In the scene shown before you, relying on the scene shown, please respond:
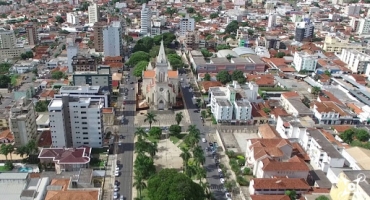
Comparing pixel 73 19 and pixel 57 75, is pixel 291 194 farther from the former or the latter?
pixel 73 19

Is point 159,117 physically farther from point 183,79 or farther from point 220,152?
point 183,79

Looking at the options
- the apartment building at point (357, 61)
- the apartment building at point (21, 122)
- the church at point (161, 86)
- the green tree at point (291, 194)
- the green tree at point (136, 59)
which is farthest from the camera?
the green tree at point (136, 59)

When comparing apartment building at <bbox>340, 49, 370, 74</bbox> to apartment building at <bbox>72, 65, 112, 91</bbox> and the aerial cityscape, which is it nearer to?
the aerial cityscape

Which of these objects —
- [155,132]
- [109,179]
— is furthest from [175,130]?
[109,179]

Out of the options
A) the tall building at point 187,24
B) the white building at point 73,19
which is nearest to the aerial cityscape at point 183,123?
the tall building at point 187,24

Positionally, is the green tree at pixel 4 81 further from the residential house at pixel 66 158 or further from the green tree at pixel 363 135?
the green tree at pixel 363 135

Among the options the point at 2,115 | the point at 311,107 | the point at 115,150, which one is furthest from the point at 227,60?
the point at 2,115
